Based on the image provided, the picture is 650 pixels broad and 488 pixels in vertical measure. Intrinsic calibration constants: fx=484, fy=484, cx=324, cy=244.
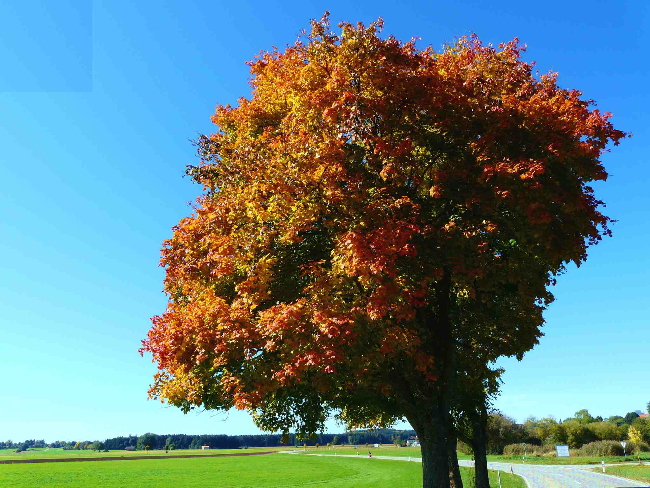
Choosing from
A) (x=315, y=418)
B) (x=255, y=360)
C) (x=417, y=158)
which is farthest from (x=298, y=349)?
(x=417, y=158)

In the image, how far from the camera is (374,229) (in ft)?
43.6

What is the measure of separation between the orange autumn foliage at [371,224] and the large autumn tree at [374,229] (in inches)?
2.3

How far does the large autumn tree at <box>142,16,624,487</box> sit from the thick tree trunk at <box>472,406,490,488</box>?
1011 centimetres

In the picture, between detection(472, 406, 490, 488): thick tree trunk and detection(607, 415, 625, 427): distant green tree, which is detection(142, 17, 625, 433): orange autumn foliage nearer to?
detection(472, 406, 490, 488): thick tree trunk

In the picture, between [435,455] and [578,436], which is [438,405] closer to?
[435,455]

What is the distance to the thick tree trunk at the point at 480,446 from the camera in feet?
83.4

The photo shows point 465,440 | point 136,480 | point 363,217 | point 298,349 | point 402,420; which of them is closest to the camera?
point 298,349

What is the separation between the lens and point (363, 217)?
14000 millimetres

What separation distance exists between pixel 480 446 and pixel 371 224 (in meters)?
18.3

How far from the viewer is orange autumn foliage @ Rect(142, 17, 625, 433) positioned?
13.5m

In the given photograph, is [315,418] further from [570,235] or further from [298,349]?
[570,235]

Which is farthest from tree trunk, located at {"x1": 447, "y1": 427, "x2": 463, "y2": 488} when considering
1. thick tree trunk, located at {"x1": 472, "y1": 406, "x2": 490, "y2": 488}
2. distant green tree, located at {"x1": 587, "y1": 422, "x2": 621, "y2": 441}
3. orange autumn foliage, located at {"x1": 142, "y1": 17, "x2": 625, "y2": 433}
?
distant green tree, located at {"x1": 587, "y1": 422, "x2": 621, "y2": 441}

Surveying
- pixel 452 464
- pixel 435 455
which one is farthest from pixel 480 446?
pixel 435 455

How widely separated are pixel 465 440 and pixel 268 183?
65.9 feet
